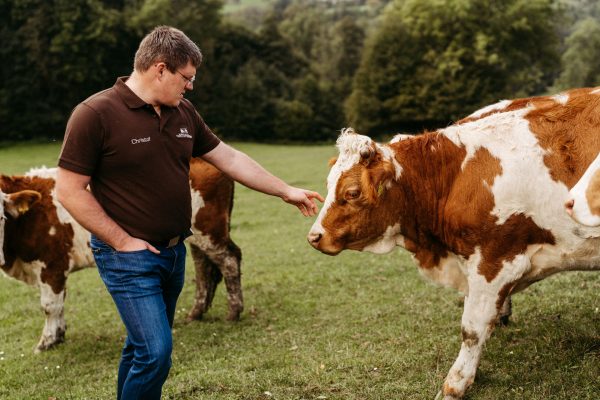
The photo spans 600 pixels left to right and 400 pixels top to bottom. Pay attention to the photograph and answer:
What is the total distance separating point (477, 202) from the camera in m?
5.12

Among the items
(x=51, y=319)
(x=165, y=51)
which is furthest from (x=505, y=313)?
(x=51, y=319)

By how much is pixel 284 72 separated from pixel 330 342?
6462 centimetres

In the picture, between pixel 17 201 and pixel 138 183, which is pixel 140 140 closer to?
pixel 138 183

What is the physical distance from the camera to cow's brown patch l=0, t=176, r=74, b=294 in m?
8.34

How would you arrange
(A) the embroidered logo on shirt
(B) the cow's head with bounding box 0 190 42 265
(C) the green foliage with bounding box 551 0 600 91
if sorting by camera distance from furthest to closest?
(C) the green foliage with bounding box 551 0 600 91 → (B) the cow's head with bounding box 0 190 42 265 → (A) the embroidered logo on shirt

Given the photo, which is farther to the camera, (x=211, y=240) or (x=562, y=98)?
(x=211, y=240)

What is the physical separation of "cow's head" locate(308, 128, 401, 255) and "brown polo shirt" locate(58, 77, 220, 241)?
1.31 metres

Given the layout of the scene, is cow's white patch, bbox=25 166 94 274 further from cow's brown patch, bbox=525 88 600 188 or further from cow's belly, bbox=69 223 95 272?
cow's brown patch, bbox=525 88 600 188

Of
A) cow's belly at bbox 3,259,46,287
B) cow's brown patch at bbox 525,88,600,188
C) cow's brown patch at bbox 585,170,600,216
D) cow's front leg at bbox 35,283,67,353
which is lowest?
cow's front leg at bbox 35,283,67,353

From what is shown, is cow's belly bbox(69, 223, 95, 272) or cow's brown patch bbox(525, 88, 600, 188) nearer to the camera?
cow's brown patch bbox(525, 88, 600, 188)

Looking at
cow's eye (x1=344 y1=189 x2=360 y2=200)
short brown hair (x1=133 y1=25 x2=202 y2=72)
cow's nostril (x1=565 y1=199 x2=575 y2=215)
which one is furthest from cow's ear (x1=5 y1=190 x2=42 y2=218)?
cow's nostril (x1=565 y1=199 x2=575 y2=215)

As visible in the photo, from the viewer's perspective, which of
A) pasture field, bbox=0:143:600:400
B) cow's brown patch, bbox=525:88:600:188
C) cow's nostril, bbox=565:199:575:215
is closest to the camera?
cow's nostril, bbox=565:199:575:215

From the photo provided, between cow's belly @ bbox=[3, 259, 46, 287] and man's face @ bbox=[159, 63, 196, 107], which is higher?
man's face @ bbox=[159, 63, 196, 107]

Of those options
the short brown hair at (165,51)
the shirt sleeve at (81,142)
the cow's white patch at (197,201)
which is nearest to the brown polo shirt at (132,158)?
the shirt sleeve at (81,142)
